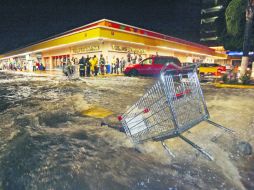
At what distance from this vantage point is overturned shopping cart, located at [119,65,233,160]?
2959mm

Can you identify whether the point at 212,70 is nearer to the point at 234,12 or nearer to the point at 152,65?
the point at 152,65

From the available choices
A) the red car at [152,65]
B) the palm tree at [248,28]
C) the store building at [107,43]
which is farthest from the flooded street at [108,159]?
the store building at [107,43]

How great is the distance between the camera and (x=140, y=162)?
2955mm

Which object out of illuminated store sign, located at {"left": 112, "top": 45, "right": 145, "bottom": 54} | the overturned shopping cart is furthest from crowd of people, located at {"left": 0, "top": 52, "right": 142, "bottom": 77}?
the overturned shopping cart

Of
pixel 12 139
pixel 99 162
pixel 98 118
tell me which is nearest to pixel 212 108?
pixel 98 118

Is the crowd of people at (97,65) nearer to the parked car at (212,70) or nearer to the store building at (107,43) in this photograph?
the store building at (107,43)

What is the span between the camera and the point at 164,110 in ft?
10.8

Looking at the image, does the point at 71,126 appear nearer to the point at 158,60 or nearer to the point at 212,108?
the point at 212,108

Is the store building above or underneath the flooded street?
above

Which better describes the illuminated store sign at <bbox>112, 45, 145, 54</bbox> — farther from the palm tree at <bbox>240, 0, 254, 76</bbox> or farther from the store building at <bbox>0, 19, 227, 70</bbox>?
the palm tree at <bbox>240, 0, 254, 76</bbox>

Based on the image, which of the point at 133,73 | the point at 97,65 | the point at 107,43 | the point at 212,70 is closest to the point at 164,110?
the point at 133,73

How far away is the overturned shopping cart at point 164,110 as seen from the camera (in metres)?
2.96

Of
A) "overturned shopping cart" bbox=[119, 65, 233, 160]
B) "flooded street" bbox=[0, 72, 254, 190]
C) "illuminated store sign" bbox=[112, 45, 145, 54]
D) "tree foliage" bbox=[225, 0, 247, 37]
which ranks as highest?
"tree foliage" bbox=[225, 0, 247, 37]

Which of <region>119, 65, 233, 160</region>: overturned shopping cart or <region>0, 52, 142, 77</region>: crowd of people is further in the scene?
<region>0, 52, 142, 77</region>: crowd of people
